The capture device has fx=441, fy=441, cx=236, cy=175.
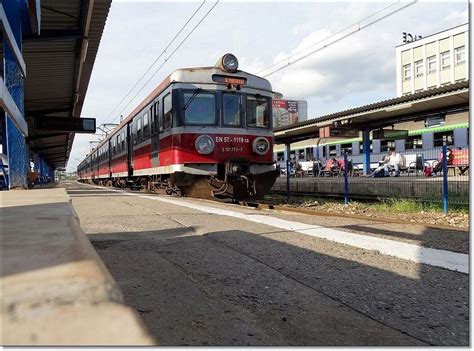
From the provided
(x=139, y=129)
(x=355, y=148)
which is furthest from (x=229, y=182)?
(x=355, y=148)

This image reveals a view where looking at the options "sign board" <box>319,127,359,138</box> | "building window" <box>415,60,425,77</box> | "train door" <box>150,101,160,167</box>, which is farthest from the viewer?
"building window" <box>415,60,425,77</box>

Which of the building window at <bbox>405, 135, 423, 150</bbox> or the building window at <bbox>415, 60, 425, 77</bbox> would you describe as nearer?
the building window at <bbox>405, 135, 423, 150</bbox>

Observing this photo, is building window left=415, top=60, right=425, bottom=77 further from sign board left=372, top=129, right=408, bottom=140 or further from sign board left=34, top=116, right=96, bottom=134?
sign board left=34, top=116, right=96, bottom=134

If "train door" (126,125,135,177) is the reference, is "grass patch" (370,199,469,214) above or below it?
below

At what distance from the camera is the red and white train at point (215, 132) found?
33.4 ft

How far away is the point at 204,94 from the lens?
34.0 feet

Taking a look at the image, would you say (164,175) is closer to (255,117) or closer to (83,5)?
(255,117)

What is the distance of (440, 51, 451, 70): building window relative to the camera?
4406 cm

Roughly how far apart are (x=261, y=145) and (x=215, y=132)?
1.36 meters

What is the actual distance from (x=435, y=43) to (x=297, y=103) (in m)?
51.9

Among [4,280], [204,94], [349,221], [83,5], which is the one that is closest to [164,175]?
[204,94]

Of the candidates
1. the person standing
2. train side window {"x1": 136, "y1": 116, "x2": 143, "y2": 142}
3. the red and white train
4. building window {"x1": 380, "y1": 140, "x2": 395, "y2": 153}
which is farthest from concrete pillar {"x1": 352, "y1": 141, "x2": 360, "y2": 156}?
the red and white train

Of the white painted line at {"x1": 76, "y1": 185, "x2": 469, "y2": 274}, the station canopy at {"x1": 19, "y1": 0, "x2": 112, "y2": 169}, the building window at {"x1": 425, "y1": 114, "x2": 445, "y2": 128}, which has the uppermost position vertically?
the station canopy at {"x1": 19, "y1": 0, "x2": 112, "y2": 169}

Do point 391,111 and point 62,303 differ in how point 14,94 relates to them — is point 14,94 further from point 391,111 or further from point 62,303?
point 391,111
